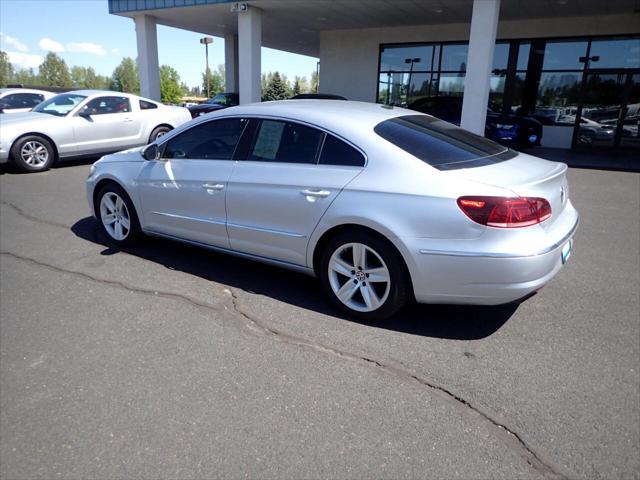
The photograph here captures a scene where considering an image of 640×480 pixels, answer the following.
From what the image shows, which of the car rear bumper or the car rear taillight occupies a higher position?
the car rear taillight

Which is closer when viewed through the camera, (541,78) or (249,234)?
(249,234)

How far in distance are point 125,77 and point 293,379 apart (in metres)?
141

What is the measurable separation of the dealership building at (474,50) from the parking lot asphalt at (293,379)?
9.90m

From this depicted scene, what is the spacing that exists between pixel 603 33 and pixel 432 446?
56.8 feet

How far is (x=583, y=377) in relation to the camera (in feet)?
9.61

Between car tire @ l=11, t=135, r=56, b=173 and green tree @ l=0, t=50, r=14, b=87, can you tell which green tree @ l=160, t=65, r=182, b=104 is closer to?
green tree @ l=0, t=50, r=14, b=87

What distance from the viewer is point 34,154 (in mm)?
9703

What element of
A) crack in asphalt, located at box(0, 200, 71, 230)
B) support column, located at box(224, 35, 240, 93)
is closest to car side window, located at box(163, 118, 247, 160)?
crack in asphalt, located at box(0, 200, 71, 230)

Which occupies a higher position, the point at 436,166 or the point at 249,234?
the point at 436,166

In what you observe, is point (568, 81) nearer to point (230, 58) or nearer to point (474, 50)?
point (474, 50)

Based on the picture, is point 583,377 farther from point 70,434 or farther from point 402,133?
point 70,434

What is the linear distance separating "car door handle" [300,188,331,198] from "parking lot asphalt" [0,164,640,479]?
924 mm

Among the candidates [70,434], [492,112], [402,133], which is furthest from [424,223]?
[492,112]

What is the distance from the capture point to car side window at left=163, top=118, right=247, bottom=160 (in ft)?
14.1
